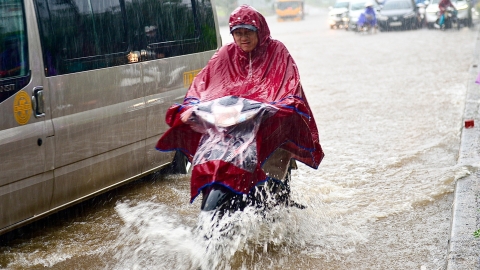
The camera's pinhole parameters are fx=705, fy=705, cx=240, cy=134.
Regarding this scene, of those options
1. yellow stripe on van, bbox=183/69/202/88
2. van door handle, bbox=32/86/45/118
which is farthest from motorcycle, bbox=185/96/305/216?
yellow stripe on van, bbox=183/69/202/88

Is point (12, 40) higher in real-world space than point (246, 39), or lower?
higher

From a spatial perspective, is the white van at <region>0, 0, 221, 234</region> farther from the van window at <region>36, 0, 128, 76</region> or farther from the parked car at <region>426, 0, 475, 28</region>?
the parked car at <region>426, 0, 475, 28</region>

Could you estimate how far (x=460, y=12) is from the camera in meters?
30.6

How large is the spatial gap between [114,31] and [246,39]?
1.68 metres

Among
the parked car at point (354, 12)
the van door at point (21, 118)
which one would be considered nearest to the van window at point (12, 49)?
the van door at point (21, 118)

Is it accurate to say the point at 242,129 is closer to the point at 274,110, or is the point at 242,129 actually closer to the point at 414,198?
the point at 274,110

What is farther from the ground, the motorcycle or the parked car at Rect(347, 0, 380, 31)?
the motorcycle

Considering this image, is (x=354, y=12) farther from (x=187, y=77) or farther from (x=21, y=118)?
(x=21, y=118)

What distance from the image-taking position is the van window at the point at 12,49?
496cm

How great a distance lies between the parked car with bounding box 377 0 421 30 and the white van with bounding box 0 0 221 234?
89.2 feet

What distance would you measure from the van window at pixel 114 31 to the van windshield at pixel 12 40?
21 cm

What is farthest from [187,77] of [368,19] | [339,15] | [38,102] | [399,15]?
[339,15]

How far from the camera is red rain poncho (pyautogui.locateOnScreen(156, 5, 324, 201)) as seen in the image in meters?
4.75

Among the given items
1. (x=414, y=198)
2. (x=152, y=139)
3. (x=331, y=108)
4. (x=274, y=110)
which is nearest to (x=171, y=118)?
(x=274, y=110)
